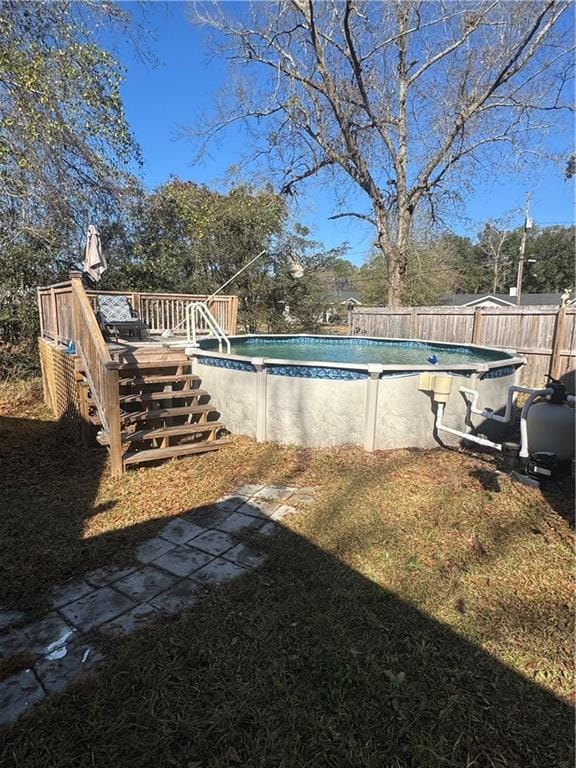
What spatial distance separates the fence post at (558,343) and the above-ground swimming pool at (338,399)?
3594 millimetres

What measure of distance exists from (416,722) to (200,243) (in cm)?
1336

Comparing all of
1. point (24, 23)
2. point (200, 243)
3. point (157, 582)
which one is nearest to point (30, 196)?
point (24, 23)

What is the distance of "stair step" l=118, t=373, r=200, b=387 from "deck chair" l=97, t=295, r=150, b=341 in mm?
2784

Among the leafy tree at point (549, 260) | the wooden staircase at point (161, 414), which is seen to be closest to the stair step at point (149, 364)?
the wooden staircase at point (161, 414)

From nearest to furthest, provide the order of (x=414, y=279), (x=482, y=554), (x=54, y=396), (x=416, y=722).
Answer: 1. (x=416, y=722)
2. (x=482, y=554)
3. (x=54, y=396)
4. (x=414, y=279)

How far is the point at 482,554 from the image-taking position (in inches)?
113

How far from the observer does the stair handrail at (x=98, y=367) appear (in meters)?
4.14

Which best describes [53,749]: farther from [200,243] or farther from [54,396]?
[200,243]

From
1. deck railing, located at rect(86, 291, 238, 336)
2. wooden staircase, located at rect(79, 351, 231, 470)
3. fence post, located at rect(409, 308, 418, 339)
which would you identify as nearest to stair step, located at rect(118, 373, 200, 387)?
wooden staircase, located at rect(79, 351, 231, 470)

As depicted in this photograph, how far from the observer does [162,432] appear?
4707 millimetres

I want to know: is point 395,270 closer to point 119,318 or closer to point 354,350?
point 354,350

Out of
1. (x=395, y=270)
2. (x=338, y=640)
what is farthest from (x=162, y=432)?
(x=395, y=270)

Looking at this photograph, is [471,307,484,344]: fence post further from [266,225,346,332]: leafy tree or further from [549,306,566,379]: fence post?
[266,225,346,332]: leafy tree

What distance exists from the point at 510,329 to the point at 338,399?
20.8 feet
